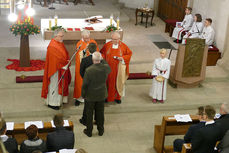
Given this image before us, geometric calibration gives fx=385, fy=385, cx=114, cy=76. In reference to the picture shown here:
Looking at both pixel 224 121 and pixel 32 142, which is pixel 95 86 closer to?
pixel 32 142

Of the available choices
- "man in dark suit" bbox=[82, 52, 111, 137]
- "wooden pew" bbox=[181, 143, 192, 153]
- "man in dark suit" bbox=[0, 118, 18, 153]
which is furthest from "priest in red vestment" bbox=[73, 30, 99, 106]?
"wooden pew" bbox=[181, 143, 192, 153]

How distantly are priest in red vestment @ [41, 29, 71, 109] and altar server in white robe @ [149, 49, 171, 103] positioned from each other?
1.98 meters

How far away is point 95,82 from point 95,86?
9 centimetres

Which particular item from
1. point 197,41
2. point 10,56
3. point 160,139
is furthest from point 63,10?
point 160,139

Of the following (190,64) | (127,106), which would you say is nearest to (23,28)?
(127,106)

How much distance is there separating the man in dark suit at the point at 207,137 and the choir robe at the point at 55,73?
3.17m

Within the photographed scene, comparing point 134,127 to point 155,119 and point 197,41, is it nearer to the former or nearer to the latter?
point 155,119

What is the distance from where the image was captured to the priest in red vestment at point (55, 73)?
311 inches

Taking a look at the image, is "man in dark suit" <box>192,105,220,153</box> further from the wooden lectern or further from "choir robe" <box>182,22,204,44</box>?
"choir robe" <box>182,22,204,44</box>

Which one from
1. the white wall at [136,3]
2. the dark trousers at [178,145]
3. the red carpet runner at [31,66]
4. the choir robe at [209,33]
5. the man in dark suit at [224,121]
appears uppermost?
the white wall at [136,3]

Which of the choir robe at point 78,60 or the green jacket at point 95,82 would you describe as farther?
the choir robe at point 78,60

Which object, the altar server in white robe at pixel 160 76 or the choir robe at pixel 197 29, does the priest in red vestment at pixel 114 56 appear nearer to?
the altar server in white robe at pixel 160 76

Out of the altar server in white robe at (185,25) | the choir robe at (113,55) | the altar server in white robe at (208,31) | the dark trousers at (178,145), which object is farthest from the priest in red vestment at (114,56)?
the altar server in white robe at (185,25)

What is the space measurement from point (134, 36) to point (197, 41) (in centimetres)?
469
